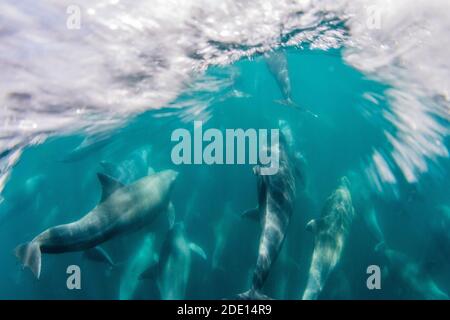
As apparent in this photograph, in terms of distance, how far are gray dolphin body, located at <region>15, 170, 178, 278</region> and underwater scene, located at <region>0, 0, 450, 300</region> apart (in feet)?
0.14

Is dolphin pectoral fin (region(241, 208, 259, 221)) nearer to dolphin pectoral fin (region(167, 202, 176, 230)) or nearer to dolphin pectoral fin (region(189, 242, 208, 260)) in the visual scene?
dolphin pectoral fin (region(189, 242, 208, 260))

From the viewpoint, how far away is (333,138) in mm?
16188

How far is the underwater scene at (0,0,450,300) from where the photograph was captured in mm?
7785

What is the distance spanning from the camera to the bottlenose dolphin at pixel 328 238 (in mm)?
8094

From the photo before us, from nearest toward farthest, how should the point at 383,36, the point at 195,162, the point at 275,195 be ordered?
the point at 275,195 < the point at 383,36 < the point at 195,162

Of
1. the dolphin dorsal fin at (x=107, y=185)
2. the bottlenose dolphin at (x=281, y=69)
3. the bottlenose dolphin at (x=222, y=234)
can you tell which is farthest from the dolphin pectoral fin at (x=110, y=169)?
the bottlenose dolphin at (x=281, y=69)

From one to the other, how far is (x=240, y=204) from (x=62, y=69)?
7.24 meters

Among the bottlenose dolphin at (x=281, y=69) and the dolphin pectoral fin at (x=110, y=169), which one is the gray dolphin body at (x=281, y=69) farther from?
the dolphin pectoral fin at (x=110, y=169)

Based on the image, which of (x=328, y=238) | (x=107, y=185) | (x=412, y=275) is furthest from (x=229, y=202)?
(x=412, y=275)

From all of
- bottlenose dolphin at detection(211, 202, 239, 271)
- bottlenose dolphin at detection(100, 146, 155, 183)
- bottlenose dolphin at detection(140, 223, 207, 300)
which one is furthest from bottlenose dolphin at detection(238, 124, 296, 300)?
bottlenose dolphin at detection(100, 146, 155, 183)

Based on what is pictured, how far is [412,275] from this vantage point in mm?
10094

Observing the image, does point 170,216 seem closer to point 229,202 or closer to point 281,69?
point 229,202
